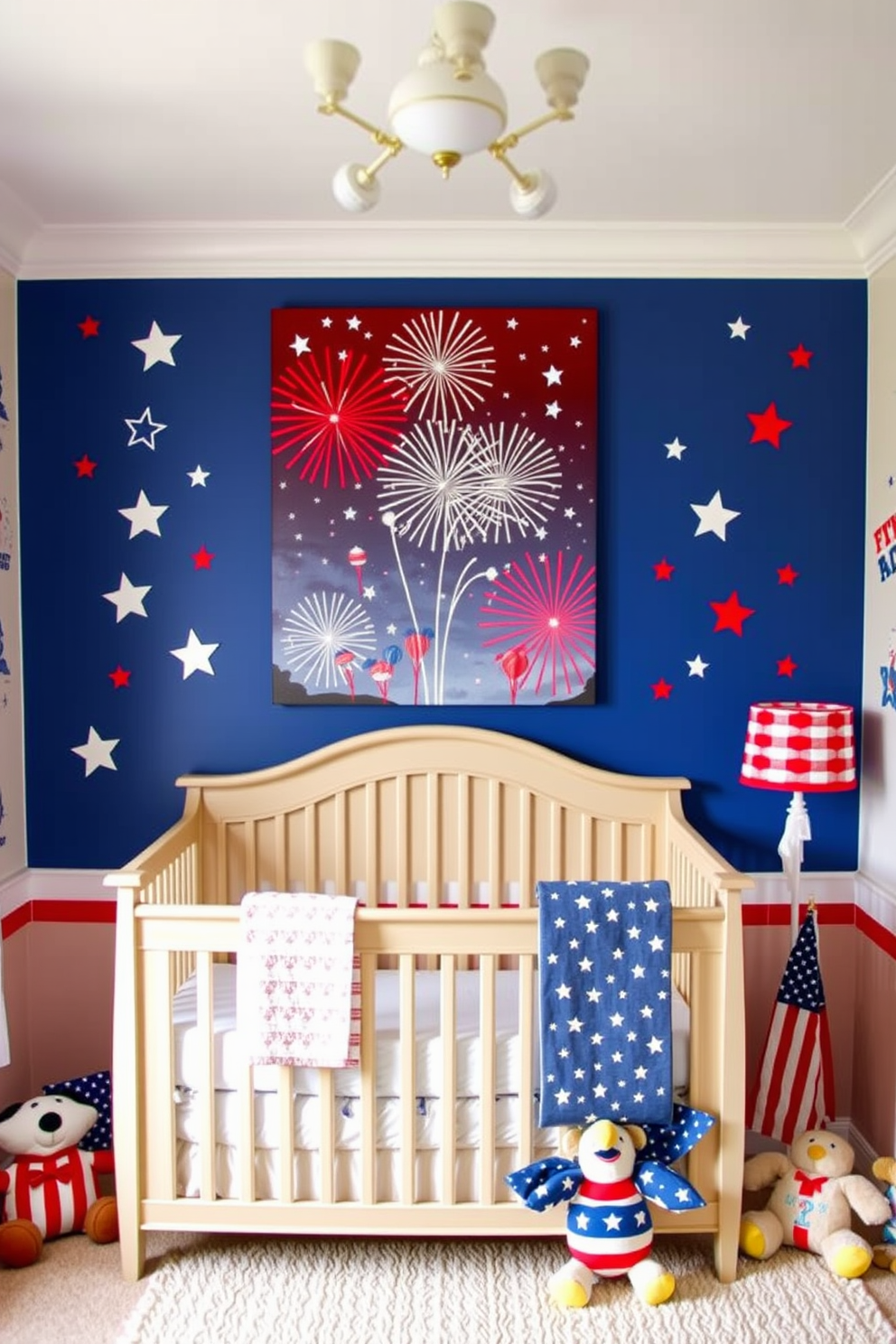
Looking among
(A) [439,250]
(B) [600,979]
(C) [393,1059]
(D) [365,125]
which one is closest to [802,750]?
(B) [600,979]

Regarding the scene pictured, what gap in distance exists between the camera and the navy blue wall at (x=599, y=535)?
284 cm

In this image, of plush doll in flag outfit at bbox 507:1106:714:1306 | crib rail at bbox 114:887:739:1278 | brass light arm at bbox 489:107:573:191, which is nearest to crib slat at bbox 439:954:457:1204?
crib rail at bbox 114:887:739:1278

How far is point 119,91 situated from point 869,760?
2257mm

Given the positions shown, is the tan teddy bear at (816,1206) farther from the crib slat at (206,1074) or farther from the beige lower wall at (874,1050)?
the crib slat at (206,1074)

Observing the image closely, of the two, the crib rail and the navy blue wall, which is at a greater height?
the navy blue wall

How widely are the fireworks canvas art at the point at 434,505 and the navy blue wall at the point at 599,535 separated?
2.4 inches

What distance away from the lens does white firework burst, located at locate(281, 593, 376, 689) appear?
2.84 m

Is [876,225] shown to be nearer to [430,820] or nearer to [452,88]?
[452,88]

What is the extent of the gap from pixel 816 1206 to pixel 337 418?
212 centimetres

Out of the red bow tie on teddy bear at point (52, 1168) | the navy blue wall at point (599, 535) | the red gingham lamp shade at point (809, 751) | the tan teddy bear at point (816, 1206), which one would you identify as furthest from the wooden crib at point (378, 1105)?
the navy blue wall at point (599, 535)

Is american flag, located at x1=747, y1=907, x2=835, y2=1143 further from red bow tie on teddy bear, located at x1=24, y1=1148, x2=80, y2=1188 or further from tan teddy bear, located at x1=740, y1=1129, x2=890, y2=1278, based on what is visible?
red bow tie on teddy bear, located at x1=24, y1=1148, x2=80, y2=1188

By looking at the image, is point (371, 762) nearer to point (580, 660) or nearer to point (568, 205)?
point (580, 660)

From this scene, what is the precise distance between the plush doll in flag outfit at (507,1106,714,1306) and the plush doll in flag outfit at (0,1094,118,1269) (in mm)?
941

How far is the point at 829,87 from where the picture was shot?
203 cm
